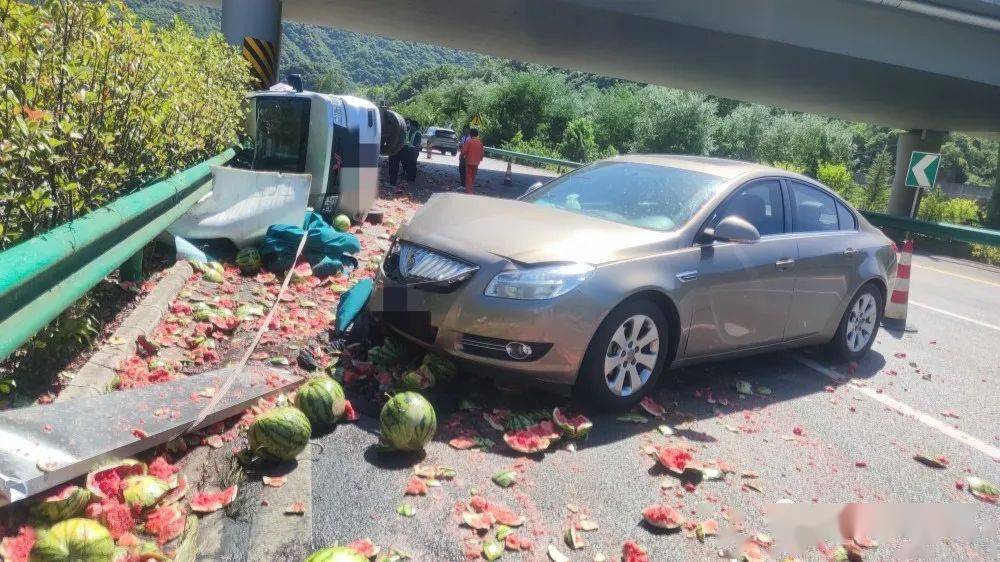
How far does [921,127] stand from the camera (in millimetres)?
30359

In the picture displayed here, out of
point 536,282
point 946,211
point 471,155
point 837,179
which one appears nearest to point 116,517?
point 536,282

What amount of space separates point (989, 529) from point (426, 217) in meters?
3.85

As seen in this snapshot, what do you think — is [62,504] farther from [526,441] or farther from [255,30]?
[255,30]

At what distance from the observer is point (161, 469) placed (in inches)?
139

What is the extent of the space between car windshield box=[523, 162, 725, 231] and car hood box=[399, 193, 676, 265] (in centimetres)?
26

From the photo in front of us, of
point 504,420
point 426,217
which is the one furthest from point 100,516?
point 426,217

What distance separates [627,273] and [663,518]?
1.61m

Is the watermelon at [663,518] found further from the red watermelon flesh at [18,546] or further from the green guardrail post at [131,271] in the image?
the green guardrail post at [131,271]

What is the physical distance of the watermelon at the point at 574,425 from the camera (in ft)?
14.9

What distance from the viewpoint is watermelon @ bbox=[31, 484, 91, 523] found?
295cm

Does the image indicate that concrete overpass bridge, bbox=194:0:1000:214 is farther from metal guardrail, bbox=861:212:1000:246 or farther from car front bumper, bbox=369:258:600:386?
car front bumper, bbox=369:258:600:386

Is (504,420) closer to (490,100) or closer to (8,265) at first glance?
(8,265)

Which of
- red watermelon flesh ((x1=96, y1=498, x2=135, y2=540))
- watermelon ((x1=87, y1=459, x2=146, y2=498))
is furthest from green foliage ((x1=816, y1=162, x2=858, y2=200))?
red watermelon flesh ((x1=96, y1=498, x2=135, y2=540))

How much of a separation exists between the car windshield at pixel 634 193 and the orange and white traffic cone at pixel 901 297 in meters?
4.27
